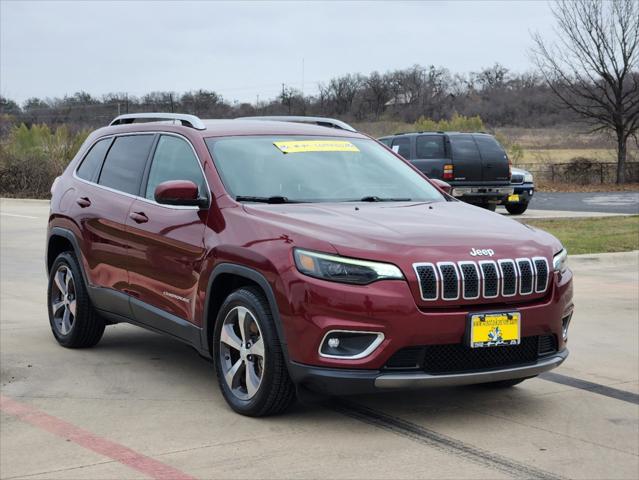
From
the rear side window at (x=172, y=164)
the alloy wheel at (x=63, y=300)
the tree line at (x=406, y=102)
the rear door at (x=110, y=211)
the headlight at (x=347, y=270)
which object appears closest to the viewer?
the headlight at (x=347, y=270)

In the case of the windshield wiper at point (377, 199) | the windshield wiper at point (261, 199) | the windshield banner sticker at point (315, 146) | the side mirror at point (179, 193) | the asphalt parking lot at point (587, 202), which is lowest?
the asphalt parking lot at point (587, 202)

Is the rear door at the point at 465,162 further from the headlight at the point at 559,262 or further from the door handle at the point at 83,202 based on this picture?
the headlight at the point at 559,262

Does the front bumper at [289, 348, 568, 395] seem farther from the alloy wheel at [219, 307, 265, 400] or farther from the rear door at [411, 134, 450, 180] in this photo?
the rear door at [411, 134, 450, 180]

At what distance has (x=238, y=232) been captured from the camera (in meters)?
5.53

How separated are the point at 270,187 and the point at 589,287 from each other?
5929mm

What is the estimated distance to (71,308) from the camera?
7449mm

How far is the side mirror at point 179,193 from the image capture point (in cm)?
579

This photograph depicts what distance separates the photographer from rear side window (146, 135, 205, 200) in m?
6.25

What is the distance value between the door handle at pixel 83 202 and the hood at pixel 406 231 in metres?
2.06

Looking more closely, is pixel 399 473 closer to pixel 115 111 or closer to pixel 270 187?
pixel 270 187

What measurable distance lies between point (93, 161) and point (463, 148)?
13381 mm

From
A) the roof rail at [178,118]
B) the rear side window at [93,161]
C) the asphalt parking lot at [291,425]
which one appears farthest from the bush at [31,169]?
the asphalt parking lot at [291,425]

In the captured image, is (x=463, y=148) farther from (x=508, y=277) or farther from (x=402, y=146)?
(x=508, y=277)

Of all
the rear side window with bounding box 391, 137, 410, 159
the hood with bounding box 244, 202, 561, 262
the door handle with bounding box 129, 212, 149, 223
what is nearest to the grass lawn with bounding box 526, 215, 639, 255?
the rear side window with bounding box 391, 137, 410, 159
